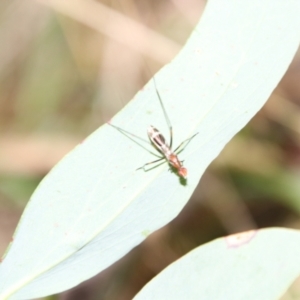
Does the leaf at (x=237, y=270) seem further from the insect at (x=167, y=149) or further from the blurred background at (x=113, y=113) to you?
the blurred background at (x=113, y=113)

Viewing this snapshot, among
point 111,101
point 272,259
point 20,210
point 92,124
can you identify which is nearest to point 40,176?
point 20,210

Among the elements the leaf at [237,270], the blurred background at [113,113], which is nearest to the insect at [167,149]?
the leaf at [237,270]

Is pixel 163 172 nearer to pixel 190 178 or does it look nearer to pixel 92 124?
pixel 190 178

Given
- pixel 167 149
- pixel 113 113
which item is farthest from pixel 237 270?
pixel 113 113

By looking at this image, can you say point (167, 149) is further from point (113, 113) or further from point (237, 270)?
point (113, 113)

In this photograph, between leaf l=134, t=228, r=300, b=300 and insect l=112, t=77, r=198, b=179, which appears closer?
leaf l=134, t=228, r=300, b=300

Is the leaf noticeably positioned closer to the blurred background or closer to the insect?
the insect

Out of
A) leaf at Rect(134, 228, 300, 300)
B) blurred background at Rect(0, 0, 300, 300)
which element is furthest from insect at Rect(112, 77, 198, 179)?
blurred background at Rect(0, 0, 300, 300)
